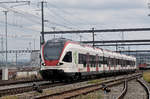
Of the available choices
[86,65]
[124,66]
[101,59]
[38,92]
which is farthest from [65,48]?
[124,66]

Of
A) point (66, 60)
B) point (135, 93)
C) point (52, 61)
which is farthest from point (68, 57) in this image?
point (135, 93)

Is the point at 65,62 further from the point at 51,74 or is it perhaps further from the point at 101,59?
the point at 101,59

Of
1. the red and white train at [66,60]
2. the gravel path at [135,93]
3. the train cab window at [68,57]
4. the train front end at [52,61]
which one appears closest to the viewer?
the gravel path at [135,93]

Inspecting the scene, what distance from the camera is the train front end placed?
72.2 ft

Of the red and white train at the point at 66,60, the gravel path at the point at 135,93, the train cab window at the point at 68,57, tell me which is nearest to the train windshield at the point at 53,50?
the red and white train at the point at 66,60

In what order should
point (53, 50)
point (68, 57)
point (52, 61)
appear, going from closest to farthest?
point (52, 61), point (53, 50), point (68, 57)

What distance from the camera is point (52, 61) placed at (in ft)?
72.5

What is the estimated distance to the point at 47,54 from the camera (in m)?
22.6

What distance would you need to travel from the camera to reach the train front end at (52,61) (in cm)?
2200

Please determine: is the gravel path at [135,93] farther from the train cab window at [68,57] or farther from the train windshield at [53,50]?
the train windshield at [53,50]

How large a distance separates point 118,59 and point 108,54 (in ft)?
21.6

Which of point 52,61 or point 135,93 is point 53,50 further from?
point 135,93

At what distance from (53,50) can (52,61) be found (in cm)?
95

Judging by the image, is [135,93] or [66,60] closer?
[135,93]
